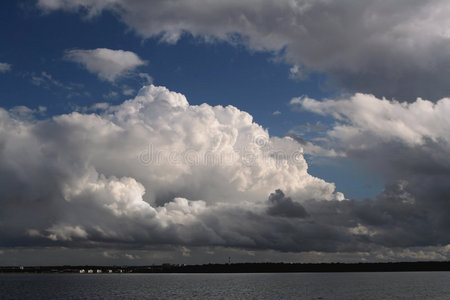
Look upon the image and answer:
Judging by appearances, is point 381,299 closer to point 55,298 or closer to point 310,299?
point 310,299

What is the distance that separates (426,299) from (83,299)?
13119cm

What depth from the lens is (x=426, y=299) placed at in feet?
509

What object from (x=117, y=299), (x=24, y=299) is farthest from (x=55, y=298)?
(x=117, y=299)

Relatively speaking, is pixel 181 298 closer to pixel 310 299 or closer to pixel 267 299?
pixel 267 299

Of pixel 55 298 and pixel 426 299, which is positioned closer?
pixel 426 299

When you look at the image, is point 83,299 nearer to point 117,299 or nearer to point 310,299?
point 117,299

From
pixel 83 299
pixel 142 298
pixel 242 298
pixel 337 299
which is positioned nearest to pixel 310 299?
pixel 337 299

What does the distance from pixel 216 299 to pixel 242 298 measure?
11003mm

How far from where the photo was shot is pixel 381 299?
16062cm

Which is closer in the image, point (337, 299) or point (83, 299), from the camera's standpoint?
point (337, 299)

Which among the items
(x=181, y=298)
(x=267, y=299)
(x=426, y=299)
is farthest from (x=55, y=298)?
(x=426, y=299)

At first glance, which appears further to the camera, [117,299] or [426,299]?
[117,299]

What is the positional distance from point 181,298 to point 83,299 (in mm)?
39503

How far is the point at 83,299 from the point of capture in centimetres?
16825
